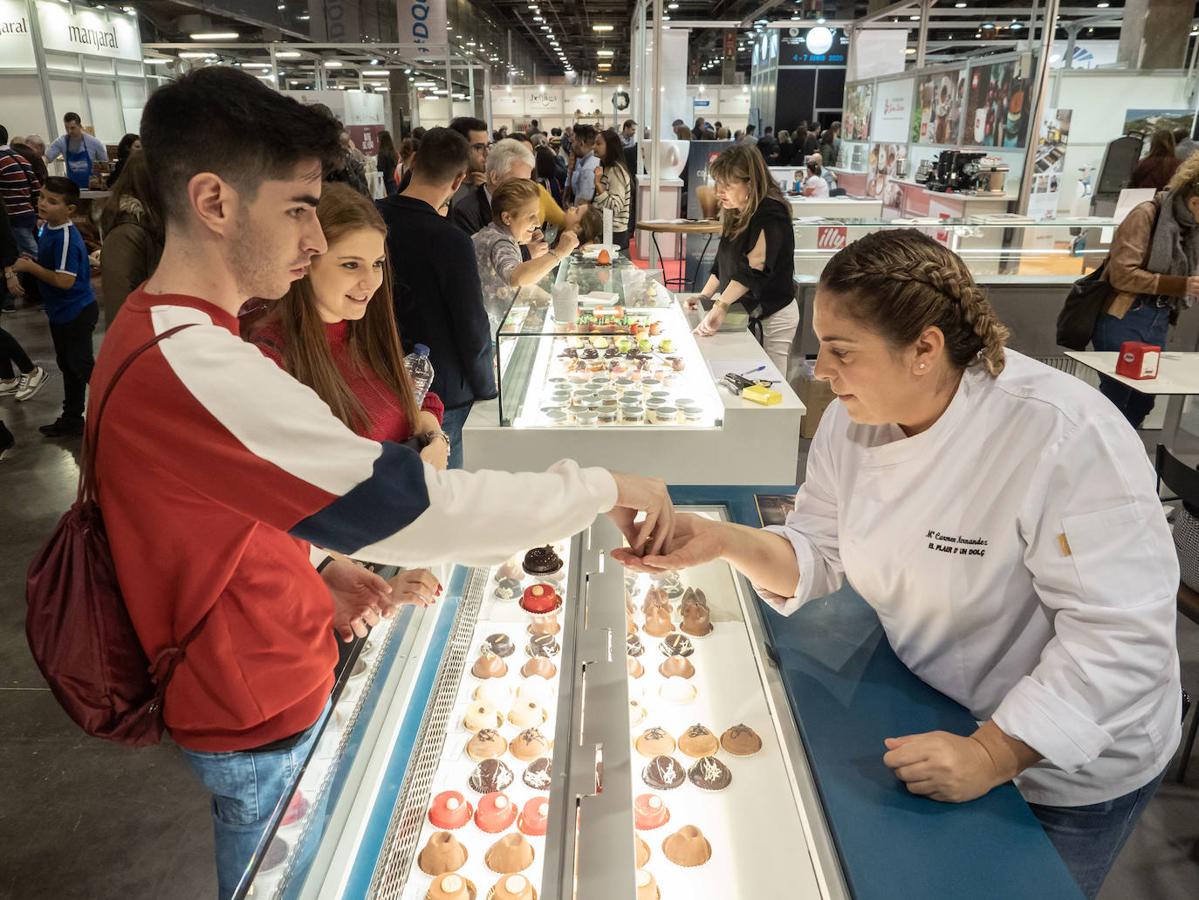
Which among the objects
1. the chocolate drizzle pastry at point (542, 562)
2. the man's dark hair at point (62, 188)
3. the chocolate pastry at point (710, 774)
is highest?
the man's dark hair at point (62, 188)

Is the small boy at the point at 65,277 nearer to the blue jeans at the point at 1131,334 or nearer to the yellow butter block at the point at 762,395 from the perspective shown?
the yellow butter block at the point at 762,395

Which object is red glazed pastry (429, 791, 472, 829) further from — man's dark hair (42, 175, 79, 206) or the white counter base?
man's dark hair (42, 175, 79, 206)

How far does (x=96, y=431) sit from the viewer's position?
3.55 ft

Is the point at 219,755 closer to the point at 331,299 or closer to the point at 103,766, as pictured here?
the point at 331,299

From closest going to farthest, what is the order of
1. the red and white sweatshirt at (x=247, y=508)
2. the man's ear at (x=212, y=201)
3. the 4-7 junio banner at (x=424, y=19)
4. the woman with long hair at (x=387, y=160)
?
the red and white sweatshirt at (x=247, y=508) < the man's ear at (x=212, y=201) < the woman with long hair at (x=387, y=160) < the 4-7 junio banner at (x=424, y=19)

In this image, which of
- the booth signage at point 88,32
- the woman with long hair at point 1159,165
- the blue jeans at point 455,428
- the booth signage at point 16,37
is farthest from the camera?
the booth signage at point 88,32

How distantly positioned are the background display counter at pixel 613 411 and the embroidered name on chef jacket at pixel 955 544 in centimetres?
214

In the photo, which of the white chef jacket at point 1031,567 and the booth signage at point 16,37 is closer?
the white chef jacket at point 1031,567

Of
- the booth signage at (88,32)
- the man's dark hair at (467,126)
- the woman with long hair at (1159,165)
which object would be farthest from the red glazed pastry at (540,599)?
the booth signage at (88,32)

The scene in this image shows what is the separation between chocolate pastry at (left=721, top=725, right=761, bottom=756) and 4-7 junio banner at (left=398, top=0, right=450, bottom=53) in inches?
564

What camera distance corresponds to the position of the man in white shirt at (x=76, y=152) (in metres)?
11.0

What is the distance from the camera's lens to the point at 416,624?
156 cm

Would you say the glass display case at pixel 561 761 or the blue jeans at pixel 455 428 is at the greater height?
the glass display case at pixel 561 761

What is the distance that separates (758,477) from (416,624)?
8.41 ft
